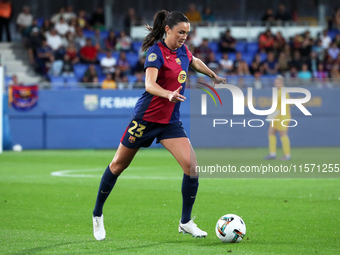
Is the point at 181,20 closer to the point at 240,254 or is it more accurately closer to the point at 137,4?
A: the point at 240,254

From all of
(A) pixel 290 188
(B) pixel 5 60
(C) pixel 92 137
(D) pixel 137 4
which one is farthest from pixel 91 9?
(A) pixel 290 188

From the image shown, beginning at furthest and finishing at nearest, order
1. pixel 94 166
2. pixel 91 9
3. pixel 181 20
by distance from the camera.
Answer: pixel 91 9 < pixel 94 166 < pixel 181 20

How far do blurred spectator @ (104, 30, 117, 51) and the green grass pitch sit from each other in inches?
386

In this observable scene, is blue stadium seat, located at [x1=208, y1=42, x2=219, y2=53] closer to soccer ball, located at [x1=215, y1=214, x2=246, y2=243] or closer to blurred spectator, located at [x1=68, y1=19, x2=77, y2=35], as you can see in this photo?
blurred spectator, located at [x1=68, y1=19, x2=77, y2=35]

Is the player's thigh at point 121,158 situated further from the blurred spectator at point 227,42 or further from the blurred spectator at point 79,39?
the blurred spectator at point 227,42

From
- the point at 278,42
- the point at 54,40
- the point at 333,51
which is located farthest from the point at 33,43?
the point at 333,51

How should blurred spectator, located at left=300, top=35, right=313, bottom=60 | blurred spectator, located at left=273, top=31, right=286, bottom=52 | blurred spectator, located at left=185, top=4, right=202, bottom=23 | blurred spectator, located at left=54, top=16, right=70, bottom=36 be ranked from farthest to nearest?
blurred spectator, located at left=185, top=4, right=202, bottom=23
blurred spectator, located at left=273, top=31, right=286, bottom=52
blurred spectator, located at left=300, top=35, right=313, bottom=60
blurred spectator, located at left=54, top=16, right=70, bottom=36

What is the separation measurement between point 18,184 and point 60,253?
5.74 meters

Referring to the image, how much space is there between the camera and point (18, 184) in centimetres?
1042

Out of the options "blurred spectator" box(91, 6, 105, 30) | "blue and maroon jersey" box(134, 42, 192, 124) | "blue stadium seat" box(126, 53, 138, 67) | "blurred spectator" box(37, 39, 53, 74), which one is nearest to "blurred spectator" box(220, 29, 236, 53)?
"blue stadium seat" box(126, 53, 138, 67)

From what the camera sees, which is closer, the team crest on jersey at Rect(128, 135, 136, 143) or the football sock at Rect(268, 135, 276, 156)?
the team crest on jersey at Rect(128, 135, 136, 143)

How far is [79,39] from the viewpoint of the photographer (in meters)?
22.3

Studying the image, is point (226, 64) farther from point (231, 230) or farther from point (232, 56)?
point (231, 230)

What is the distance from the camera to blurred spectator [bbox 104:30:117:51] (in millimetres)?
22266
